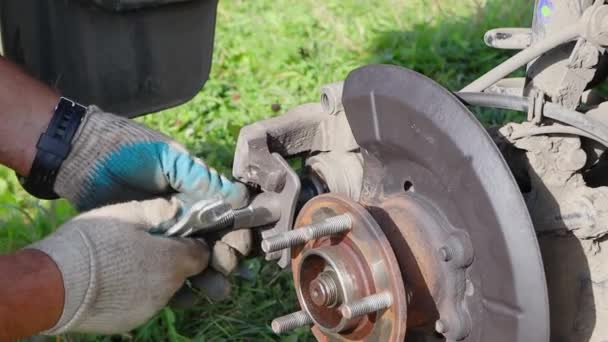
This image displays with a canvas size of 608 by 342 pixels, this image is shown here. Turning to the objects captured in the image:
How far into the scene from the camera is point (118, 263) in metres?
1.51

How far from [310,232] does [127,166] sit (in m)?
0.59

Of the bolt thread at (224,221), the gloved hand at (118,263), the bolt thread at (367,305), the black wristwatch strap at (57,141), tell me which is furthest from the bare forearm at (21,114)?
the bolt thread at (367,305)

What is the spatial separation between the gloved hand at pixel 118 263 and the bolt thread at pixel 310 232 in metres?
0.31

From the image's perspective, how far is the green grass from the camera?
2.78 metres

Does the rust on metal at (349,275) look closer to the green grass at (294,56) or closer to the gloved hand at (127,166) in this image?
the gloved hand at (127,166)

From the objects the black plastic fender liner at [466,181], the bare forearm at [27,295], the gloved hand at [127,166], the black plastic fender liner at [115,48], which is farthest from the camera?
the black plastic fender liner at [115,48]

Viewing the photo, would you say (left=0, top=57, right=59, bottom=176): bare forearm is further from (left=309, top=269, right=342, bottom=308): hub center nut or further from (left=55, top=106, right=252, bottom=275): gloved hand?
(left=309, top=269, right=342, bottom=308): hub center nut

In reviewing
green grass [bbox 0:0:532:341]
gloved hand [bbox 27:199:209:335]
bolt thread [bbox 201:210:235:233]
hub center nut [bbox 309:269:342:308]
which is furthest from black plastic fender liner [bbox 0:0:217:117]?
hub center nut [bbox 309:269:342:308]

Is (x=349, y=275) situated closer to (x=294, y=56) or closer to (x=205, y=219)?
(x=205, y=219)

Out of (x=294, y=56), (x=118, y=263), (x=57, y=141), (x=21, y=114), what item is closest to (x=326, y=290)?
(x=118, y=263)

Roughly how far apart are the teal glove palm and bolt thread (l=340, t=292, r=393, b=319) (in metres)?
0.53

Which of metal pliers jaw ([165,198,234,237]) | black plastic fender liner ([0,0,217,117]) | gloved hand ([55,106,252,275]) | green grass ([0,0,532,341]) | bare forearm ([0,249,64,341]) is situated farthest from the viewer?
green grass ([0,0,532,341])

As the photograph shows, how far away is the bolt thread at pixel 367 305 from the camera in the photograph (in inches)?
49.5

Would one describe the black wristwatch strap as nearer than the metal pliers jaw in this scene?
No
